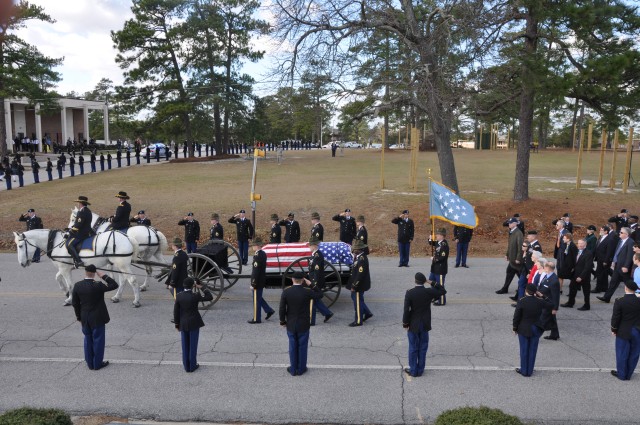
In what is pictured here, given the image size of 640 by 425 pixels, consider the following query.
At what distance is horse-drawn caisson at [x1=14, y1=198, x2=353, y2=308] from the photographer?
10.9 m

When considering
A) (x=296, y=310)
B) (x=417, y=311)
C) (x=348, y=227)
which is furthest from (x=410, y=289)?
(x=348, y=227)

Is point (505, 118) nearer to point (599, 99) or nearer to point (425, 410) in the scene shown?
point (599, 99)

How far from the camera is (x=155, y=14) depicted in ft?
135

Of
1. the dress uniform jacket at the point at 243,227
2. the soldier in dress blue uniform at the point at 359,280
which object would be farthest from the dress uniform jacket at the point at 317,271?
the dress uniform jacket at the point at 243,227

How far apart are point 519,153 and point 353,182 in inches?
377

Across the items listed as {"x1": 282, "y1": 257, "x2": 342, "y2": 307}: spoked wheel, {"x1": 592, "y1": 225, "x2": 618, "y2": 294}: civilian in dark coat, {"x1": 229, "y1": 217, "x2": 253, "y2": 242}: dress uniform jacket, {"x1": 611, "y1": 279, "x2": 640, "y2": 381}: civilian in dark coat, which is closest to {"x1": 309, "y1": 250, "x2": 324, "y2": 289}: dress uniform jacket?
{"x1": 282, "y1": 257, "x2": 342, "y2": 307}: spoked wheel

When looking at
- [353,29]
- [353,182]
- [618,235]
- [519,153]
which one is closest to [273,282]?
[618,235]

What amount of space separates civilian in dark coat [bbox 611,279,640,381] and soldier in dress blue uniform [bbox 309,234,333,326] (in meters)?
4.98

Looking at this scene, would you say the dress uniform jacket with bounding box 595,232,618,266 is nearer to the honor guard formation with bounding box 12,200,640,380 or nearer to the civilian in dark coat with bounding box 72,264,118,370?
the honor guard formation with bounding box 12,200,640,380

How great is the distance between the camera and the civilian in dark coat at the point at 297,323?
26.5 ft

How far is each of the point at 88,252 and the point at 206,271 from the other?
263cm

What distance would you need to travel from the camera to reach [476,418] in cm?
555

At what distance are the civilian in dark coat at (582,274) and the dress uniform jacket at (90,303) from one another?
9.47m

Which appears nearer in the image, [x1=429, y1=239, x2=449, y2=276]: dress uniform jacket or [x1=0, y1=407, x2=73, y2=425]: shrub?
[x1=0, y1=407, x2=73, y2=425]: shrub
